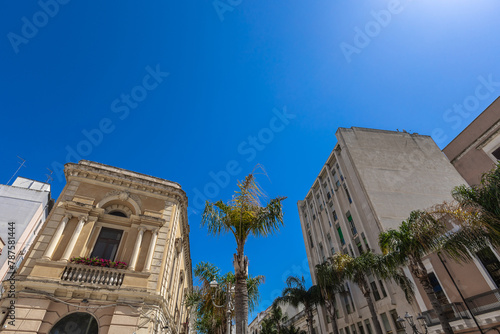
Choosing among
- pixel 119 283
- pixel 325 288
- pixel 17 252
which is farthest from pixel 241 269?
pixel 17 252

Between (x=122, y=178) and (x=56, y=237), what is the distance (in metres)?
4.51

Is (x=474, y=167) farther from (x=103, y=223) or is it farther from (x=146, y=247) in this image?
(x=103, y=223)

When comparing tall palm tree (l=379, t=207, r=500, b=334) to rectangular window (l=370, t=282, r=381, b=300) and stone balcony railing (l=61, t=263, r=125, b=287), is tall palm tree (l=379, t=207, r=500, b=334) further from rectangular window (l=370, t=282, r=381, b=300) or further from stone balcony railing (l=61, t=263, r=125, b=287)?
stone balcony railing (l=61, t=263, r=125, b=287)

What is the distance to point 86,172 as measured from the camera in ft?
48.7

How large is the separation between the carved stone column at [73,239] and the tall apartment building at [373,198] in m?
23.4

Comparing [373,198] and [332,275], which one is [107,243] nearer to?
[332,275]

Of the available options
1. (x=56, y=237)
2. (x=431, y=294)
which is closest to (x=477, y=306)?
(x=431, y=294)

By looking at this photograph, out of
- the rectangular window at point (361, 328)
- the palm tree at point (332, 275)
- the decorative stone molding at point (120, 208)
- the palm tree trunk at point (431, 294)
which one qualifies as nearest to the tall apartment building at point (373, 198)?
the rectangular window at point (361, 328)

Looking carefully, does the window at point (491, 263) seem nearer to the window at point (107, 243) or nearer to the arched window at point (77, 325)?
the arched window at point (77, 325)

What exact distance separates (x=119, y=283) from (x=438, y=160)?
39.1 metres

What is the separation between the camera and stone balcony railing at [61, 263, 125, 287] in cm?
1156

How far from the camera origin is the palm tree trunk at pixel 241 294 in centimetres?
897

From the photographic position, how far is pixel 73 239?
41.6 feet

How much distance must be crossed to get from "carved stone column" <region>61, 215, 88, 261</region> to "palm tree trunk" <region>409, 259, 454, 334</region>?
60.2 feet
